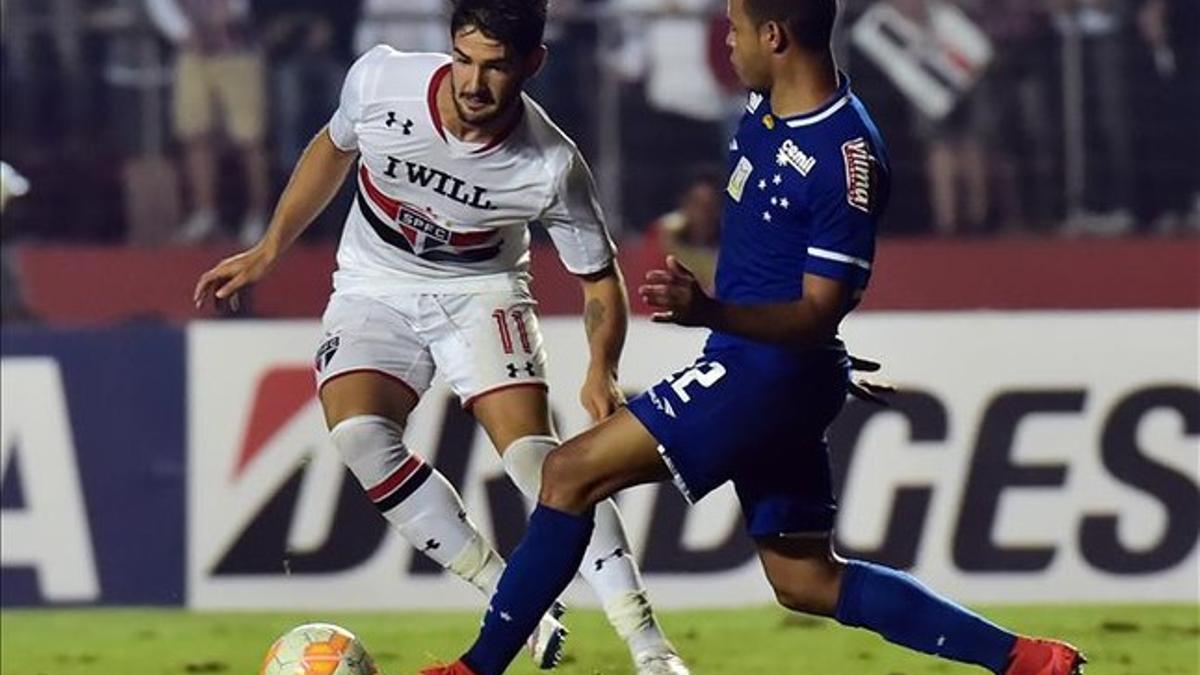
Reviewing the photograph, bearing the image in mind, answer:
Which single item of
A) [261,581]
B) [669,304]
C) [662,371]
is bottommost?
[261,581]

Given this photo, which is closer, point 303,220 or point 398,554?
point 303,220

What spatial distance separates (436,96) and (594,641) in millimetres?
2807

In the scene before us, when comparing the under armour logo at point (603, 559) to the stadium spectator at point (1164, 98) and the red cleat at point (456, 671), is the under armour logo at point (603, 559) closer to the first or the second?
the red cleat at point (456, 671)

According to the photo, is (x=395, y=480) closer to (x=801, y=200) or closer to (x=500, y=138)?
(x=500, y=138)

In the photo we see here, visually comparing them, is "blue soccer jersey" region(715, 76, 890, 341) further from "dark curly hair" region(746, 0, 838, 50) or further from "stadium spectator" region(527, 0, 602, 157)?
"stadium spectator" region(527, 0, 602, 157)

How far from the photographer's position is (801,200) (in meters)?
6.18

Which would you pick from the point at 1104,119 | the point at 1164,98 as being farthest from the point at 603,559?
the point at 1164,98

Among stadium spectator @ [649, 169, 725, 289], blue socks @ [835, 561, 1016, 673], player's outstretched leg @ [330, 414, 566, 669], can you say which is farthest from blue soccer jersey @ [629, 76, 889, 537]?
stadium spectator @ [649, 169, 725, 289]

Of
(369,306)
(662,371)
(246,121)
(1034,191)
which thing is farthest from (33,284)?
(369,306)

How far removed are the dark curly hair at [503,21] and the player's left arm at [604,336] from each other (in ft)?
2.19

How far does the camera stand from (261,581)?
10.6m

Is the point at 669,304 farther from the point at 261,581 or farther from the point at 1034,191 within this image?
the point at 1034,191

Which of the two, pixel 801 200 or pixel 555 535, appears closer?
pixel 801 200

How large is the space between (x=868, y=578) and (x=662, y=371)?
4142 mm
